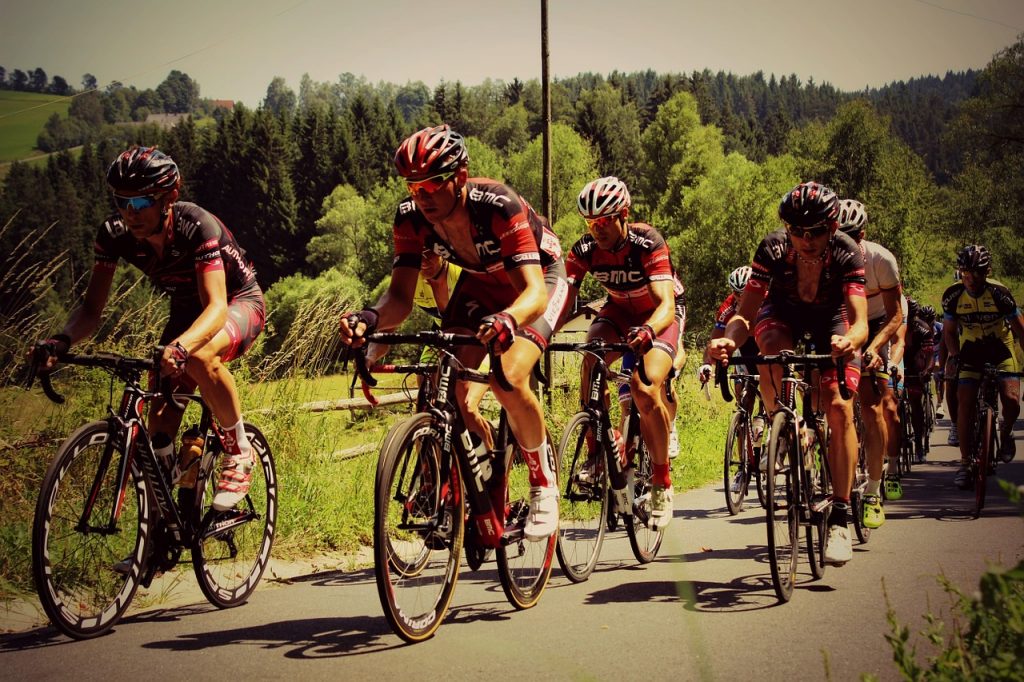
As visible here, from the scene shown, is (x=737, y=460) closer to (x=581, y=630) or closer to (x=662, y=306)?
(x=662, y=306)

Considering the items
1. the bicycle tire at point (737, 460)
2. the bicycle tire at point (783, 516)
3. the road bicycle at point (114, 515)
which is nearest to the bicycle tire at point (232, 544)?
the road bicycle at point (114, 515)

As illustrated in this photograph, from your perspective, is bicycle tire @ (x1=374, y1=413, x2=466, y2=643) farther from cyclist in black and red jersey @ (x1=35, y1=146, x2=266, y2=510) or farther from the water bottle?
the water bottle

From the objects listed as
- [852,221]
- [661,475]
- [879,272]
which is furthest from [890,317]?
[661,475]

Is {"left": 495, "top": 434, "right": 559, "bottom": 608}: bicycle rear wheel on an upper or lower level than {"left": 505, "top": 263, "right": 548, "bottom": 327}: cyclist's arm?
lower

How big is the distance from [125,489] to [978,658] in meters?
3.89

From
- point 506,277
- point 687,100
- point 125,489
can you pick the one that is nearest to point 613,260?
point 506,277

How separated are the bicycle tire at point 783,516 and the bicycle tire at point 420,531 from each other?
1843 mm

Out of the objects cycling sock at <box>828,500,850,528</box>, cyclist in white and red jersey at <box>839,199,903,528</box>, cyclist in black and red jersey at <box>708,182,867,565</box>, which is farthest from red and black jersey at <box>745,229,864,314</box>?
cycling sock at <box>828,500,850,528</box>

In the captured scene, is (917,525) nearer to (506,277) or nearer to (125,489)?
(506,277)

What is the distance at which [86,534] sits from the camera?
491 cm

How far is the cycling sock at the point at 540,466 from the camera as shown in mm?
5465

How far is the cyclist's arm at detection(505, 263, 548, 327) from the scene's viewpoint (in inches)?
202

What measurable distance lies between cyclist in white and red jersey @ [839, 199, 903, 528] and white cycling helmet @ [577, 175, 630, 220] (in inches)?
76.5

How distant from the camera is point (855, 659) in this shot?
4715 mm
